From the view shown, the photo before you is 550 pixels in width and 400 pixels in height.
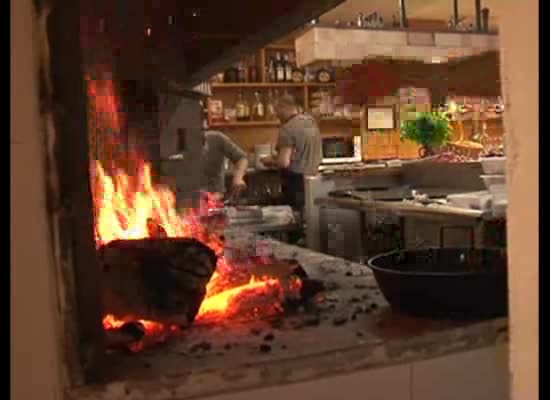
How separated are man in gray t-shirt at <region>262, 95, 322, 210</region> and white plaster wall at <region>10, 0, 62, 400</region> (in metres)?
2.70

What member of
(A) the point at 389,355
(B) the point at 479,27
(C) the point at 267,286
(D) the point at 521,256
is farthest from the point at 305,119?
(D) the point at 521,256

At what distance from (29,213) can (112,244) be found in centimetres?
36

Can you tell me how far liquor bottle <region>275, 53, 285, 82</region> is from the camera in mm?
4898

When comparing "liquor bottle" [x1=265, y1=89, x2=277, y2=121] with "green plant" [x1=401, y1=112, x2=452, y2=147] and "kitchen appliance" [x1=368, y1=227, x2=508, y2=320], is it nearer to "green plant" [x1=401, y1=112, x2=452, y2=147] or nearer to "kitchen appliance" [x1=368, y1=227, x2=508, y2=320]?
"green plant" [x1=401, y1=112, x2=452, y2=147]

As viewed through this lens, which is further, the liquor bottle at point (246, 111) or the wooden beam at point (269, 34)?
the liquor bottle at point (246, 111)

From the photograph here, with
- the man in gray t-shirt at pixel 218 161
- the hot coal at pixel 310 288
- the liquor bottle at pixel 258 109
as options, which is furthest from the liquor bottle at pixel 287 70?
the hot coal at pixel 310 288

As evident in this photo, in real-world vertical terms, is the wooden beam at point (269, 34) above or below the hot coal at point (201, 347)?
above

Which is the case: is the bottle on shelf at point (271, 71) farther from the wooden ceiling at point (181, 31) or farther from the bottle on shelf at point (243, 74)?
the wooden ceiling at point (181, 31)

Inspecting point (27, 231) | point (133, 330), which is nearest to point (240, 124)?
point (133, 330)

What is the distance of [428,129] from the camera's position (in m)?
3.25

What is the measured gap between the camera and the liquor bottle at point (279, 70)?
16.1 ft

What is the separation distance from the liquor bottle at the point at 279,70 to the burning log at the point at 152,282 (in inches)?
162

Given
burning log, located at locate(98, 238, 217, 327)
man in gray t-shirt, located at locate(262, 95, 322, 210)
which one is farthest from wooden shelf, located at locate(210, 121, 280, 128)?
burning log, located at locate(98, 238, 217, 327)

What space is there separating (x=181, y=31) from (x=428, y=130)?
1.97 metres
